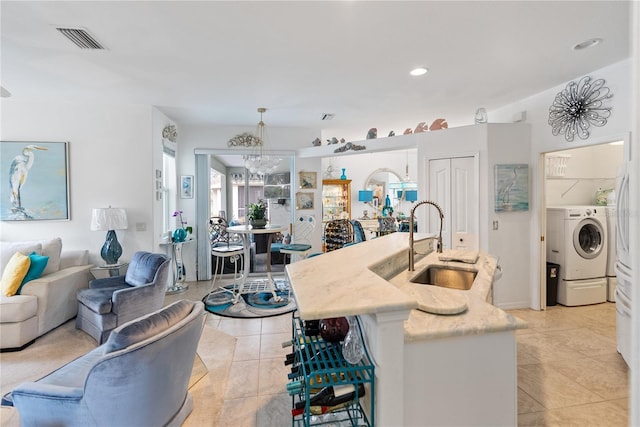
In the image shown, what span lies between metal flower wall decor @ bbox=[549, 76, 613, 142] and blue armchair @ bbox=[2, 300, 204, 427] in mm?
4159

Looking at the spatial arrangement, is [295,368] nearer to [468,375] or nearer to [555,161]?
[468,375]

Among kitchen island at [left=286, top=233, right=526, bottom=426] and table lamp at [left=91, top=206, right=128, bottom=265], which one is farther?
table lamp at [left=91, top=206, right=128, bottom=265]

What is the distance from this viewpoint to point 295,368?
142cm

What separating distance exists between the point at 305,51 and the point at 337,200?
5304 millimetres

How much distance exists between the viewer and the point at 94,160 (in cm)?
418

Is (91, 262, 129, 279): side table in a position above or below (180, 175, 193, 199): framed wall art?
below

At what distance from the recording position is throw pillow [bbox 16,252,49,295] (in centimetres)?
319

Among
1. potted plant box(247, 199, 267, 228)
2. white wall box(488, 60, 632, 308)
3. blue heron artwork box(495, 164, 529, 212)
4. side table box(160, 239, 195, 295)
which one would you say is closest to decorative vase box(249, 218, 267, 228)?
potted plant box(247, 199, 267, 228)

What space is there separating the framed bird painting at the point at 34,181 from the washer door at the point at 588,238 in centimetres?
656

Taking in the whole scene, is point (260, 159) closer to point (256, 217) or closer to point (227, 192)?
point (256, 217)

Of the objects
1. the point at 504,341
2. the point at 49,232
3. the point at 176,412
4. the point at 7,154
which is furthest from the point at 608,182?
the point at 7,154

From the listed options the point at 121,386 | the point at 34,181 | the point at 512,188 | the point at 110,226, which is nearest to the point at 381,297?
the point at 121,386

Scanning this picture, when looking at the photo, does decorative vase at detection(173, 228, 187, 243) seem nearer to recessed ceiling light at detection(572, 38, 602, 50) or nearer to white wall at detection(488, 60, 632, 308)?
white wall at detection(488, 60, 632, 308)

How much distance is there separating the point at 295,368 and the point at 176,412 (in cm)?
106
